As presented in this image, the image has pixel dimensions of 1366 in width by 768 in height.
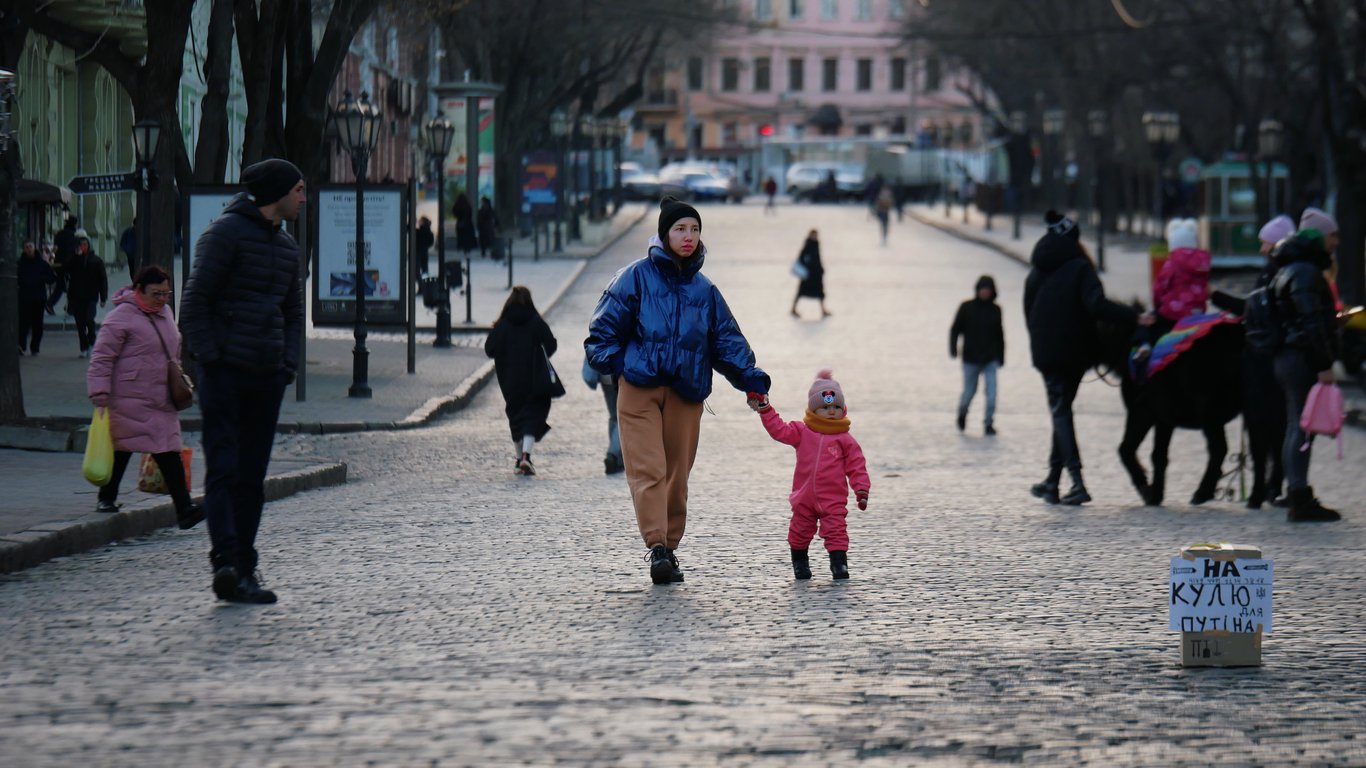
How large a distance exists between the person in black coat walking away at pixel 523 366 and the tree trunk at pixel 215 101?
5.76 metres

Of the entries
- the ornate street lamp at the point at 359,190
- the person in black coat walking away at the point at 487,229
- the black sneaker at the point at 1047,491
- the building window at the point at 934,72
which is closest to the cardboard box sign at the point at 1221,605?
the black sneaker at the point at 1047,491

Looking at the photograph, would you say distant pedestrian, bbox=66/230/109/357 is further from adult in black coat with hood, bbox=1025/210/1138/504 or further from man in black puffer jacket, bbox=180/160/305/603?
man in black puffer jacket, bbox=180/160/305/603

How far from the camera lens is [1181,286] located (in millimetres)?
13719

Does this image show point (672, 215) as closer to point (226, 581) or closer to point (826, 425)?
point (826, 425)

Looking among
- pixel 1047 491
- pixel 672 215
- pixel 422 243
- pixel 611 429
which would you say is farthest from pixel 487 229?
pixel 672 215

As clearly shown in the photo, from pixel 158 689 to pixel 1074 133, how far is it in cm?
5343

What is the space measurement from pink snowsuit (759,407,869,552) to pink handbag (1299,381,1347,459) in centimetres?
374

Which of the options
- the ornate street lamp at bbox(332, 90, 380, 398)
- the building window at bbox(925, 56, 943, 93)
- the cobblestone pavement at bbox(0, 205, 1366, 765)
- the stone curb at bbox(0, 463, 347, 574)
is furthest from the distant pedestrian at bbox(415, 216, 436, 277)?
the building window at bbox(925, 56, 943, 93)

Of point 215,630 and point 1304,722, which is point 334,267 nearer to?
point 215,630

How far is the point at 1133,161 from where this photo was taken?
6550cm

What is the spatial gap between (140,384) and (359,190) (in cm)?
1082

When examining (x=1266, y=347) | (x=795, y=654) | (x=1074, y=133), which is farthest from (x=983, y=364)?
(x=1074, y=133)

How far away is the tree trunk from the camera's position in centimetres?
2038

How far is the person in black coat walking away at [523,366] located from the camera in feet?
51.1
